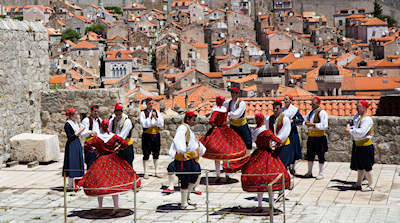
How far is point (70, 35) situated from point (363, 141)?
4215 inches

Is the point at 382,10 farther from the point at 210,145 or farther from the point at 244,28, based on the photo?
the point at 210,145

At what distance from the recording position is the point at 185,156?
8633 mm

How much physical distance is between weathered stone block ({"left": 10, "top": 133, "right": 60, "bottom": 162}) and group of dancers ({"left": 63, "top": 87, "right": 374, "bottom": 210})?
8.16ft

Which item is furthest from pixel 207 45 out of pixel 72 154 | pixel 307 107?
pixel 72 154

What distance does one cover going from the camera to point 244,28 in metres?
107

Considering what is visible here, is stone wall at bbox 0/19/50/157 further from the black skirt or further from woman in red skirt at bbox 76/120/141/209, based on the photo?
the black skirt

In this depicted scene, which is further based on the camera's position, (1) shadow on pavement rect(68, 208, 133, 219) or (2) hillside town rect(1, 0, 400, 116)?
(2) hillside town rect(1, 0, 400, 116)

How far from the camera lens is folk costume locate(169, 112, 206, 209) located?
8.53m

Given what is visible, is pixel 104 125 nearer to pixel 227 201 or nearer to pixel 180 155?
A: pixel 180 155

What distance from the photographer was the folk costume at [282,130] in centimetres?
916

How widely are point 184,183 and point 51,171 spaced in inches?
167

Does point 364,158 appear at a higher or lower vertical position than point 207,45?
lower

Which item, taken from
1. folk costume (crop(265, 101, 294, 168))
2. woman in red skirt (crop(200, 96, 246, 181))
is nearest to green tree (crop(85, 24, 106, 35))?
woman in red skirt (crop(200, 96, 246, 181))

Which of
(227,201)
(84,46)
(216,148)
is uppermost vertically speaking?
(84,46)
